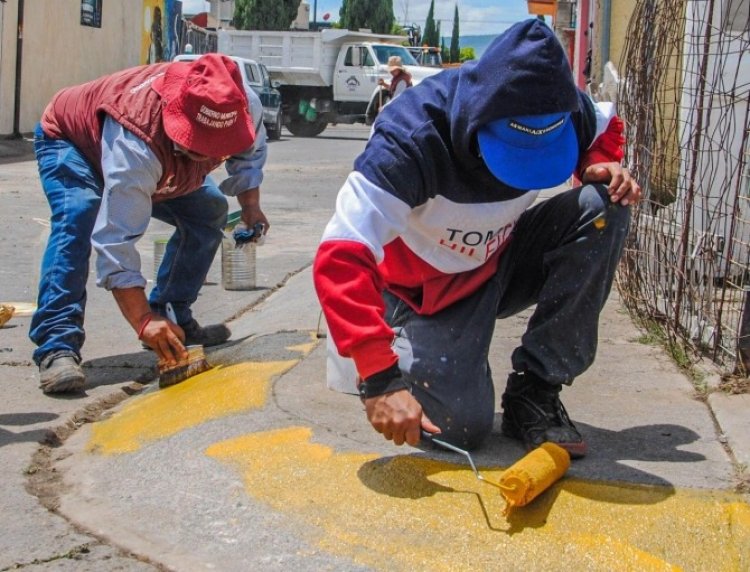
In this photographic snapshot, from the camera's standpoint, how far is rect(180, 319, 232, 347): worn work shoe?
506cm

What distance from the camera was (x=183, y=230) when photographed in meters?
5.02

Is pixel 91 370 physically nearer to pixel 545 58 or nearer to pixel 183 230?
pixel 183 230

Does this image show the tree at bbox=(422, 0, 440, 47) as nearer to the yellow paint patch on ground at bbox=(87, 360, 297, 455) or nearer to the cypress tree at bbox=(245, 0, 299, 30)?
the cypress tree at bbox=(245, 0, 299, 30)

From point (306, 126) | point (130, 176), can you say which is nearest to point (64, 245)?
point (130, 176)

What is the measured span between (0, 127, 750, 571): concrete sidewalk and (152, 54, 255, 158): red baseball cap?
87cm

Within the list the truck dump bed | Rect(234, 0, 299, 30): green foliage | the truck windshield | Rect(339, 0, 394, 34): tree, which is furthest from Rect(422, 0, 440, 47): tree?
the truck windshield

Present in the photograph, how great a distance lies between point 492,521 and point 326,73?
27.8 metres

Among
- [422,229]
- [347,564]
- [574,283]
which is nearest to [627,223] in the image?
[574,283]

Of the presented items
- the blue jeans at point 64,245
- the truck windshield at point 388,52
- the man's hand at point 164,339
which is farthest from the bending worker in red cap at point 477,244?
the truck windshield at point 388,52

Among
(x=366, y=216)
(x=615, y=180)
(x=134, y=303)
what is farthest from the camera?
(x=134, y=303)

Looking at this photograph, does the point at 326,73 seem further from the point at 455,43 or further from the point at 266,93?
the point at 455,43

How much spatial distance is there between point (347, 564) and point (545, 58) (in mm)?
1377

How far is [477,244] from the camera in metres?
3.32

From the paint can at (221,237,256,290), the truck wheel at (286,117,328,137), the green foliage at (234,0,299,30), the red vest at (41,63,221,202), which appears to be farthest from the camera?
the green foliage at (234,0,299,30)
